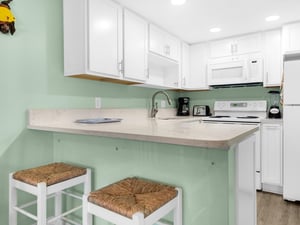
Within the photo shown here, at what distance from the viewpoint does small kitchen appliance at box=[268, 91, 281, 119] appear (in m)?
3.06

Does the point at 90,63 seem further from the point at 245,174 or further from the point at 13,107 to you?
the point at 245,174

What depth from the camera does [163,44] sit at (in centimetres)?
299

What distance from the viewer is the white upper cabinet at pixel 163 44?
2744 mm

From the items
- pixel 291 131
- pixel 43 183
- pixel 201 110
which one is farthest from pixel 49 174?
pixel 201 110

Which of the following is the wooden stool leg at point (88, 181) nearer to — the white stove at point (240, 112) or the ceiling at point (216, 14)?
the ceiling at point (216, 14)

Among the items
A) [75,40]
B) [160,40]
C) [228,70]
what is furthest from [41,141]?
[228,70]

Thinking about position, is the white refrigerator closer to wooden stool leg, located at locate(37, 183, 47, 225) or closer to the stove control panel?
the stove control panel

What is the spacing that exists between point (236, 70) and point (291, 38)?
0.80 meters

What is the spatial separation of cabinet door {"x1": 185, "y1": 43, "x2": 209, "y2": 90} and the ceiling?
446mm

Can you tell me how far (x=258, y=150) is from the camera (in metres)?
2.83

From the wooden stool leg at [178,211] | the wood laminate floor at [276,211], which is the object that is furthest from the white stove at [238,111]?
the wooden stool leg at [178,211]

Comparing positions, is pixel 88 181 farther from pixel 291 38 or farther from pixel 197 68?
pixel 291 38

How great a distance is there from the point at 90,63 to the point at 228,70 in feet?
7.61

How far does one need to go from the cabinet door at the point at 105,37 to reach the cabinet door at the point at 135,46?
10 cm
